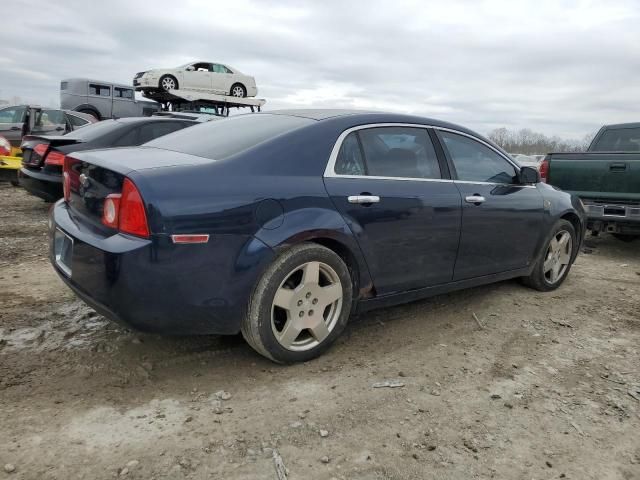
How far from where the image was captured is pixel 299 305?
2996 mm

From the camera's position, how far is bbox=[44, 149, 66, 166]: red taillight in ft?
21.4

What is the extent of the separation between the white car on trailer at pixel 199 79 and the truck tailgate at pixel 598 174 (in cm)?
1641

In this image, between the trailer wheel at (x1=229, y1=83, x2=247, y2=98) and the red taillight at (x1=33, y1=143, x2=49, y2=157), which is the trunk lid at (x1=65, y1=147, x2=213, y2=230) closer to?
the red taillight at (x1=33, y1=143, x2=49, y2=157)

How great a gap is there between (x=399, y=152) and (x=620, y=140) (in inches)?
244

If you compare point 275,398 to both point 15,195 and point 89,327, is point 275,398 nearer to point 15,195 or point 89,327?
point 89,327

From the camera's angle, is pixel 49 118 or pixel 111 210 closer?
pixel 111 210

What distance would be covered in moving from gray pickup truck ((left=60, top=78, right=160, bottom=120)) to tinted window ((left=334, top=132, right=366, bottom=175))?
1890cm

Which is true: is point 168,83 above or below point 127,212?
above

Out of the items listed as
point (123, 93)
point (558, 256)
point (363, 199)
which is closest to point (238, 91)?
point (123, 93)

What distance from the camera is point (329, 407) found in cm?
265

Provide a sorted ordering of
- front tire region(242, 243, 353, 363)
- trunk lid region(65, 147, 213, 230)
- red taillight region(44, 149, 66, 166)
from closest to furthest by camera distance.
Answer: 1. trunk lid region(65, 147, 213, 230)
2. front tire region(242, 243, 353, 363)
3. red taillight region(44, 149, 66, 166)

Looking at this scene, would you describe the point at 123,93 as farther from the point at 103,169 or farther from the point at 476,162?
the point at 103,169

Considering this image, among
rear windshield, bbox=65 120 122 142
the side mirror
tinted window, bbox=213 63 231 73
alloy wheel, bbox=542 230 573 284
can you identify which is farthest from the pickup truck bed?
tinted window, bbox=213 63 231 73

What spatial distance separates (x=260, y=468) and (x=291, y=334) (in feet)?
3.09
